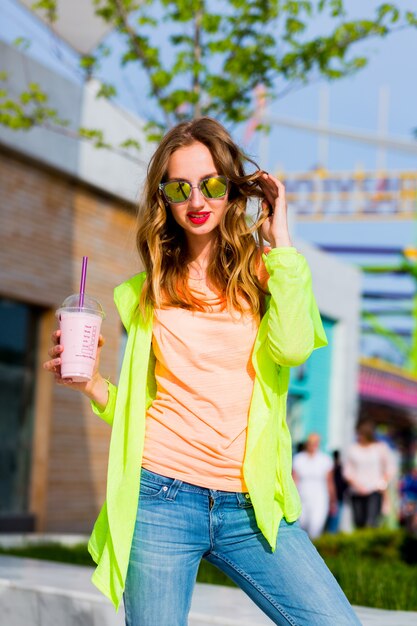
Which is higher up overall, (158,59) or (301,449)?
(158,59)

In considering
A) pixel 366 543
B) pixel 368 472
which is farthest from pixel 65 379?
pixel 368 472

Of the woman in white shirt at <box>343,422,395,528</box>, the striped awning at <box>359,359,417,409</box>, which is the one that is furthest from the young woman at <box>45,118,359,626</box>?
the striped awning at <box>359,359,417,409</box>

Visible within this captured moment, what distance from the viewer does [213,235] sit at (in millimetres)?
2736

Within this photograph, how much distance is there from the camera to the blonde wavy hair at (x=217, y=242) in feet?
8.66

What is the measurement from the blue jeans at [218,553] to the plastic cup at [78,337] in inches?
11.7

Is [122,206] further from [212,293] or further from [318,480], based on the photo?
[212,293]

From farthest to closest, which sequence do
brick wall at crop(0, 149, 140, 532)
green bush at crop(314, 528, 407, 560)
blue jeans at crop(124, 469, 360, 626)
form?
brick wall at crop(0, 149, 140, 532)
green bush at crop(314, 528, 407, 560)
blue jeans at crop(124, 469, 360, 626)

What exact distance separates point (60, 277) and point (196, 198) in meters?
10.0

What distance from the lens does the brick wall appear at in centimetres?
1170

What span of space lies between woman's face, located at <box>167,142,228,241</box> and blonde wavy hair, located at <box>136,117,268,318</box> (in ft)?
0.06

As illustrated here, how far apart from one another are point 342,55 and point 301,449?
20.6ft

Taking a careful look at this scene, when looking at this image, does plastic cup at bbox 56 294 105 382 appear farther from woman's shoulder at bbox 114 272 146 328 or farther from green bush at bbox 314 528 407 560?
green bush at bbox 314 528 407 560

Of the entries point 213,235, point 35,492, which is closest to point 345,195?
point 35,492

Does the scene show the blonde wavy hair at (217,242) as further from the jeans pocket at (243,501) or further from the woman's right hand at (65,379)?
the jeans pocket at (243,501)
